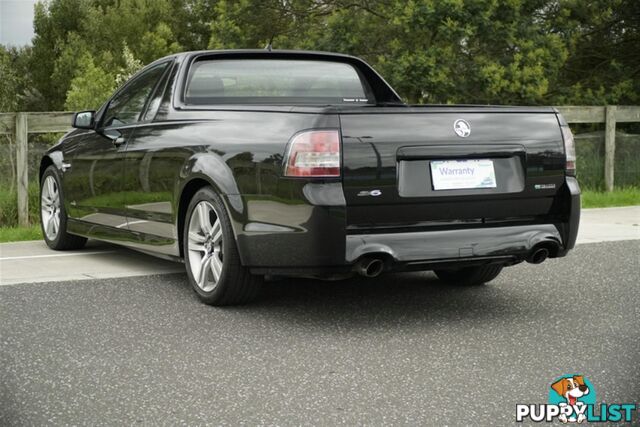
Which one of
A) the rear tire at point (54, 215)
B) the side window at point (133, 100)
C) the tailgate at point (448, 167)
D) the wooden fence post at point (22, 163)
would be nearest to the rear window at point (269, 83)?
the side window at point (133, 100)

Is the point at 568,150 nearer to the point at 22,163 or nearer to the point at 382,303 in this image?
the point at 382,303

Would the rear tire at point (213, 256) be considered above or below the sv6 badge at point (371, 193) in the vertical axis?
below

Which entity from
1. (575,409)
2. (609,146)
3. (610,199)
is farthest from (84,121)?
(609,146)

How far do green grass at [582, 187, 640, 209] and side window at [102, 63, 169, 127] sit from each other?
727 centimetres

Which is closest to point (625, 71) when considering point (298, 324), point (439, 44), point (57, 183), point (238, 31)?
point (439, 44)

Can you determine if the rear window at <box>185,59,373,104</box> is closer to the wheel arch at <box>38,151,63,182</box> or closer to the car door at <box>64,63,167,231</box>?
the car door at <box>64,63,167,231</box>

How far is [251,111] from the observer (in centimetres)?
586

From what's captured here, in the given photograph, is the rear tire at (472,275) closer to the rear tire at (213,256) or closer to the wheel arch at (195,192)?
the rear tire at (213,256)

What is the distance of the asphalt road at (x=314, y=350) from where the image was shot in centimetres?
411

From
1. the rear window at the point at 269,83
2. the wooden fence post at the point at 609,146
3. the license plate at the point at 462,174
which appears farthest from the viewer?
the wooden fence post at the point at 609,146

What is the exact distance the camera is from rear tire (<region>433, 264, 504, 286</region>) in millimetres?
6941

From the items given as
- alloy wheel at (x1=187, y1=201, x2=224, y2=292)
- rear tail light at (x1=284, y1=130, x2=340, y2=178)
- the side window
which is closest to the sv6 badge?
rear tail light at (x1=284, y1=130, x2=340, y2=178)

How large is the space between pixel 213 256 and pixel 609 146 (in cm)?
959

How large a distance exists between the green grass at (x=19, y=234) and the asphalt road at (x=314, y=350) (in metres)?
2.84
